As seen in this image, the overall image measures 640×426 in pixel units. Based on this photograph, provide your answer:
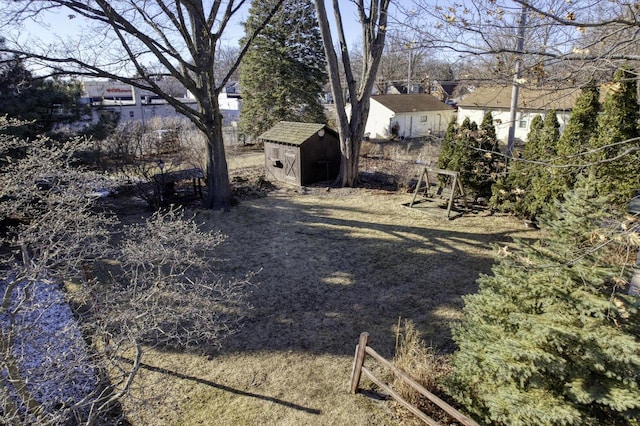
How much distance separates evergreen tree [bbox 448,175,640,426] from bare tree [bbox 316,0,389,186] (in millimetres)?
10188

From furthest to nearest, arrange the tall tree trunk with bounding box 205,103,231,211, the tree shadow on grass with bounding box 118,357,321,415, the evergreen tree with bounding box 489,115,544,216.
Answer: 1. the tall tree trunk with bounding box 205,103,231,211
2. the evergreen tree with bounding box 489,115,544,216
3. the tree shadow on grass with bounding box 118,357,321,415

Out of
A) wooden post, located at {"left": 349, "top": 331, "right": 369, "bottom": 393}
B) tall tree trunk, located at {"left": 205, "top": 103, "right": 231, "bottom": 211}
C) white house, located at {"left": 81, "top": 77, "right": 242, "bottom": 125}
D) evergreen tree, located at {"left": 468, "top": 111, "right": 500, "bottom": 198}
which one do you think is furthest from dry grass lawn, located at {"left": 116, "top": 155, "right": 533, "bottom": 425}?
white house, located at {"left": 81, "top": 77, "right": 242, "bottom": 125}

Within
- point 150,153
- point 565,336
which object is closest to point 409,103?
point 150,153

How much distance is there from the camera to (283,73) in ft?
71.7

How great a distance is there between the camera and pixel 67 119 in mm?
10219

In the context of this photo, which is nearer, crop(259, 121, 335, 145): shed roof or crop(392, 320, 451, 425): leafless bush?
crop(392, 320, 451, 425): leafless bush

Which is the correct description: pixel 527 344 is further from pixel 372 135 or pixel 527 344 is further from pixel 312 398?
pixel 372 135

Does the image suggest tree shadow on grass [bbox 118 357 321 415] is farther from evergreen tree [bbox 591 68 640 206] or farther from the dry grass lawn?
evergreen tree [bbox 591 68 640 206]

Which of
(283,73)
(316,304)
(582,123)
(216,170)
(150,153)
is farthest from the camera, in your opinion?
(283,73)

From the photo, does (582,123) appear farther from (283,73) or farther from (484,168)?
(283,73)

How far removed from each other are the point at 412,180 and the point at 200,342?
11.3 meters

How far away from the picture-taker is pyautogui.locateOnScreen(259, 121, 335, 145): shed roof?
14.1 meters

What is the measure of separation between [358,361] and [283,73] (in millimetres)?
20294

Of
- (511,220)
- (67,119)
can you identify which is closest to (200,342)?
(67,119)
